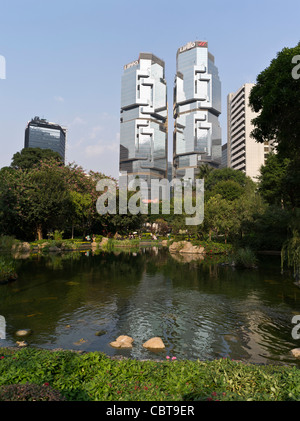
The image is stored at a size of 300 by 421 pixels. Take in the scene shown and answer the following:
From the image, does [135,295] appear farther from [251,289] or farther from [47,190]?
[47,190]

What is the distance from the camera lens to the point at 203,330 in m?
12.1

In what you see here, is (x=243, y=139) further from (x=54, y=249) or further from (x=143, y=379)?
(x=143, y=379)

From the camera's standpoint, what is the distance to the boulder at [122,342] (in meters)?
10.3

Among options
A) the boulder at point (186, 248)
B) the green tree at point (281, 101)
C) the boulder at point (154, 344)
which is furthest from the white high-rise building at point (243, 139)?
the boulder at point (154, 344)

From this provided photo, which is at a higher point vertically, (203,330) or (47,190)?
(47,190)

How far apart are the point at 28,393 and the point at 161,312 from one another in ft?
34.6

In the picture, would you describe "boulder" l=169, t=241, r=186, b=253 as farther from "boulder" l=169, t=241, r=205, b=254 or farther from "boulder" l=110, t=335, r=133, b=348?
"boulder" l=110, t=335, r=133, b=348

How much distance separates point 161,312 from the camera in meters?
14.6

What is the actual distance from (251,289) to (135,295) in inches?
305

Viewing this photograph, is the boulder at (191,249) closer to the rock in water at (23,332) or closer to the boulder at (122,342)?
the boulder at (122,342)

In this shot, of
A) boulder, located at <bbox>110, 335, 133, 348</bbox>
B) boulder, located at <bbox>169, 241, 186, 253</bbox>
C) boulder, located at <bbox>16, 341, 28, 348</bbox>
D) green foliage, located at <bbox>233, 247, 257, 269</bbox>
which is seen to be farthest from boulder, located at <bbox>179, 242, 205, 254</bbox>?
boulder, located at <bbox>16, 341, 28, 348</bbox>

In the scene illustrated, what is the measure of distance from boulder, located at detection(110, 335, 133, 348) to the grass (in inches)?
153

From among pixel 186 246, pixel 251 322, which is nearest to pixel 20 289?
pixel 251 322

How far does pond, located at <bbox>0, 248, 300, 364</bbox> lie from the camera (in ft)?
34.1
